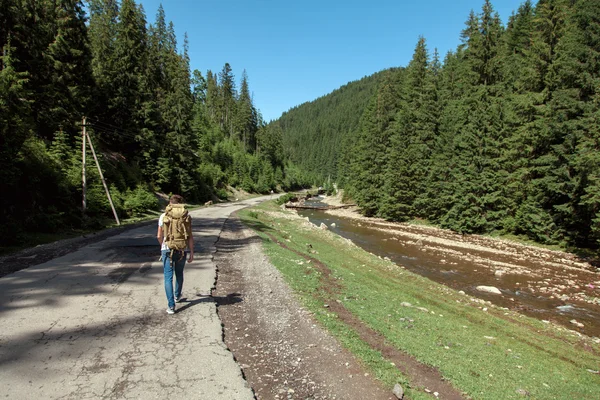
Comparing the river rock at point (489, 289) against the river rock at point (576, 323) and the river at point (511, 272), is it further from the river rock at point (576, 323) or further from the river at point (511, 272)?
the river rock at point (576, 323)

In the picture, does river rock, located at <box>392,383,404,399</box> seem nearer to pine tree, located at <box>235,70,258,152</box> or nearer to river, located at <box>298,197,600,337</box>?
river, located at <box>298,197,600,337</box>

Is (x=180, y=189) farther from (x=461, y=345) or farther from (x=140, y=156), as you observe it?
(x=461, y=345)

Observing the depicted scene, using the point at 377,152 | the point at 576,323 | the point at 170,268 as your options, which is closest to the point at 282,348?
the point at 170,268

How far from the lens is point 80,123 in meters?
23.5

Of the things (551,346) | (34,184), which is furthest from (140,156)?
(551,346)

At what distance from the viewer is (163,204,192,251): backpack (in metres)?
6.24

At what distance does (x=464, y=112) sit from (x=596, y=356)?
30.4 metres

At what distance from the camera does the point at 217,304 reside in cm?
720

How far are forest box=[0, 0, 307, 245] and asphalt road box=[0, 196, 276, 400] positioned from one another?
8138mm

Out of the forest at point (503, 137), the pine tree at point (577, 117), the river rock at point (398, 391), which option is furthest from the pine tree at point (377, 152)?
the river rock at point (398, 391)

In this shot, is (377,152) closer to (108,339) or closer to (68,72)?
(68,72)

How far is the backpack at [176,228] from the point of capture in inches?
246

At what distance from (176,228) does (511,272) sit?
17965 mm

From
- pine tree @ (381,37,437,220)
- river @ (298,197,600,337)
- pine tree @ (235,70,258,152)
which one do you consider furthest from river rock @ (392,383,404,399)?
pine tree @ (235,70,258,152)
